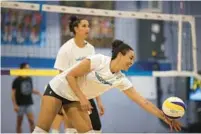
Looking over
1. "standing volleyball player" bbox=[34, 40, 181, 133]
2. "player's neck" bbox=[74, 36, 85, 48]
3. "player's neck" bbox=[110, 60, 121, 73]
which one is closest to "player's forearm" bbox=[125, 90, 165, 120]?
"standing volleyball player" bbox=[34, 40, 181, 133]

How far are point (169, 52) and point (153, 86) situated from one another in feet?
2.32

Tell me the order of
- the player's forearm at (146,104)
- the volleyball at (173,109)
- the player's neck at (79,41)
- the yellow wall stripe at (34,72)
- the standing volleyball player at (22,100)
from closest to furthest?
1. the volleyball at (173,109)
2. the player's forearm at (146,104)
3. the player's neck at (79,41)
4. the yellow wall stripe at (34,72)
5. the standing volleyball player at (22,100)

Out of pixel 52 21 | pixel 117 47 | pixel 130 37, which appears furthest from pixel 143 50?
pixel 117 47

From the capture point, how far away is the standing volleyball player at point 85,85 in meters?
3.19

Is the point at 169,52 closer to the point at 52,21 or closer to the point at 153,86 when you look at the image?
the point at 153,86

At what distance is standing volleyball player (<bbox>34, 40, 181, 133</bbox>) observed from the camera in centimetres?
319

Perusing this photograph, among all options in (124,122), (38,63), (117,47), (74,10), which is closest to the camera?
(117,47)

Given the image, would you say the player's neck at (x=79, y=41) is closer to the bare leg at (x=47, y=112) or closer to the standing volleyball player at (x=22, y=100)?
the bare leg at (x=47, y=112)

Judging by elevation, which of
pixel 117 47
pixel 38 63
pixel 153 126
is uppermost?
pixel 117 47

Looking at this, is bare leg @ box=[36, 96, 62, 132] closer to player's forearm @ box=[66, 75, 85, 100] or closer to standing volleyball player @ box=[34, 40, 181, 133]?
standing volleyball player @ box=[34, 40, 181, 133]

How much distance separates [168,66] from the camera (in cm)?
746

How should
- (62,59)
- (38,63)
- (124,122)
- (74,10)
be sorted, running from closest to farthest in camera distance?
(62,59) < (74,10) < (38,63) < (124,122)

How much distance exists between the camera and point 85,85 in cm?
333

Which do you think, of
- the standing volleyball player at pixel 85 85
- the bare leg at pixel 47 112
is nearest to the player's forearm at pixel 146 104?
the standing volleyball player at pixel 85 85
